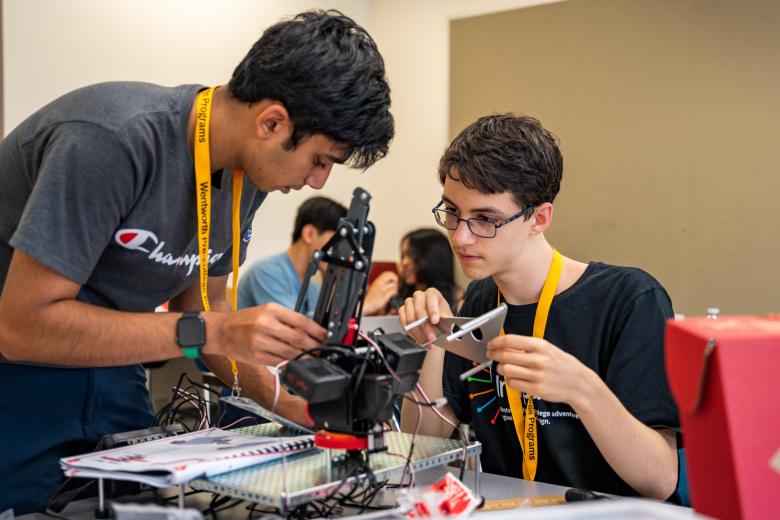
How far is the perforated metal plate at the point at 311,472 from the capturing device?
1115 mm

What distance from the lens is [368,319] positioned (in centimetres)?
270

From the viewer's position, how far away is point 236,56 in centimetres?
446

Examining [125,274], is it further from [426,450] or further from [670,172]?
[670,172]

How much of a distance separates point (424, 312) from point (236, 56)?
127 inches

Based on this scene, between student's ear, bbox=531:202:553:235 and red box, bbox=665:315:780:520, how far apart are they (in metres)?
0.79

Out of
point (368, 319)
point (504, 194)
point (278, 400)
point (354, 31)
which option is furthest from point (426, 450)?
point (368, 319)

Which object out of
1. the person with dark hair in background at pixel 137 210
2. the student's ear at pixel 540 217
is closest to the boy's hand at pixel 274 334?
the person with dark hair in background at pixel 137 210

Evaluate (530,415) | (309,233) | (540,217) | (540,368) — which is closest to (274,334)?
(540,368)

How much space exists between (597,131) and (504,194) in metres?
2.75

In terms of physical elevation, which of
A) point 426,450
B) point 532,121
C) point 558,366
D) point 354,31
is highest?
point 354,31

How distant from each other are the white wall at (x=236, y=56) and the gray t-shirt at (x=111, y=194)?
6.93 feet

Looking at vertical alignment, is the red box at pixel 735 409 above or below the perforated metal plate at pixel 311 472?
above

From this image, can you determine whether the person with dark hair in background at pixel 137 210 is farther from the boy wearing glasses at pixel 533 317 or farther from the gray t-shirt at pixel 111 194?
the boy wearing glasses at pixel 533 317

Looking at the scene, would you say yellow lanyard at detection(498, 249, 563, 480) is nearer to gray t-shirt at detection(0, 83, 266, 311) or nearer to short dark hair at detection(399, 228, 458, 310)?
gray t-shirt at detection(0, 83, 266, 311)
